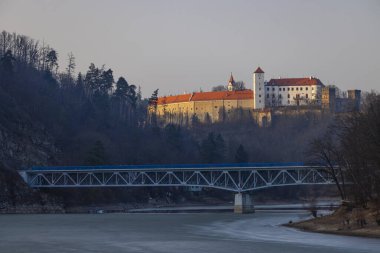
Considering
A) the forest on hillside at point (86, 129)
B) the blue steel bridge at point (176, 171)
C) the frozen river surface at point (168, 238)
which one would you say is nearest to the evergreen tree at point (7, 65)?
the forest on hillside at point (86, 129)

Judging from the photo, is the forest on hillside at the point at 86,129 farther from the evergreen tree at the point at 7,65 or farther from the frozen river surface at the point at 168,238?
the frozen river surface at the point at 168,238

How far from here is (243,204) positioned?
104 m

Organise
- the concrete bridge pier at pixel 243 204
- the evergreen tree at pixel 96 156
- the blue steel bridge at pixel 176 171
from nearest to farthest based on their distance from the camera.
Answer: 1. the concrete bridge pier at pixel 243 204
2. the blue steel bridge at pixel 176 171
3. the evergreen tree at pixel 96 156

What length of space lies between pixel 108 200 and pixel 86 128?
2483 cm

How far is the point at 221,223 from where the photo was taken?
77562 millimetres

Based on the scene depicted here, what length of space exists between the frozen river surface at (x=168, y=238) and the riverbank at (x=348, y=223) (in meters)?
1.49

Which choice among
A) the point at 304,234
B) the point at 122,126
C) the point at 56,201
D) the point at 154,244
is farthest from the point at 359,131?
the point at 122,126

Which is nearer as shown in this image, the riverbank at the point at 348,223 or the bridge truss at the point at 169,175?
the riverbank at the point at 348,223

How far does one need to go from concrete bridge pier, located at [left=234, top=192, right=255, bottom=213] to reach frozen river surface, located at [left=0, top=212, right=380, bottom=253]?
924 inches

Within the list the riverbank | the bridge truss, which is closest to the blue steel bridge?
the bridge truss

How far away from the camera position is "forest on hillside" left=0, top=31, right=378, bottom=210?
11525cm

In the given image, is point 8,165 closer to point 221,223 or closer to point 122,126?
point 221,223

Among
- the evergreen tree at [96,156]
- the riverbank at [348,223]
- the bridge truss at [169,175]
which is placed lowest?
the riverbank at [348,223]

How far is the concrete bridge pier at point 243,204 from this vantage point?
102562 millimetres
